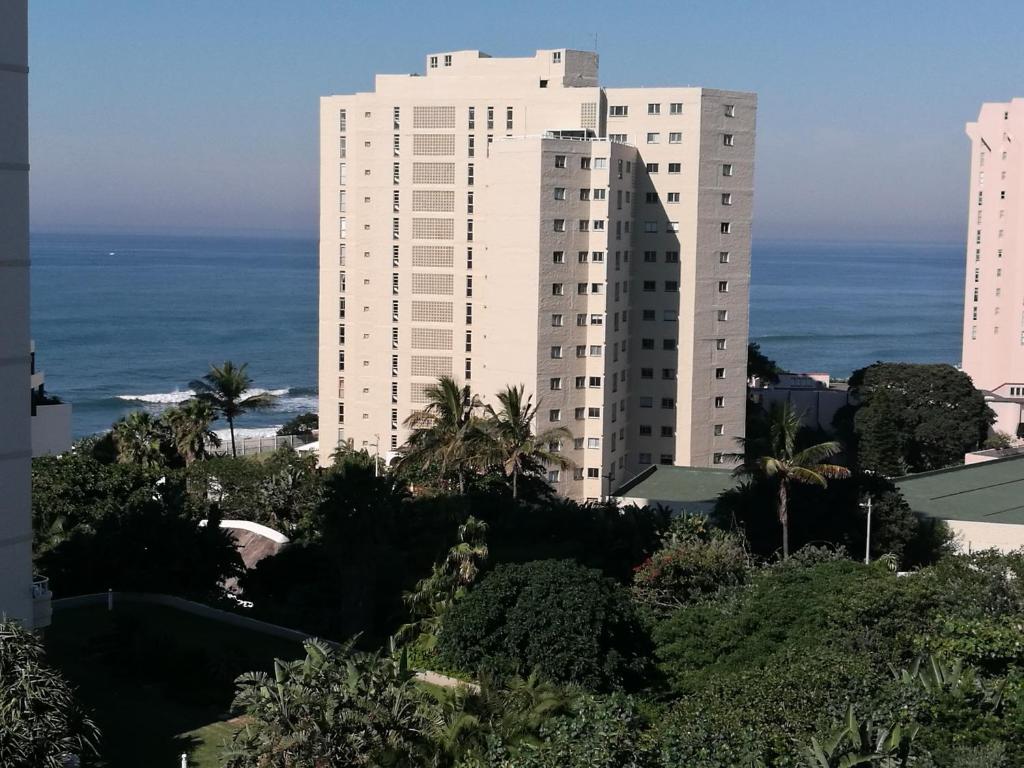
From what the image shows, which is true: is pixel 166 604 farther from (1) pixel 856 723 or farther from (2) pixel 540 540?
(1) pixel 856 723

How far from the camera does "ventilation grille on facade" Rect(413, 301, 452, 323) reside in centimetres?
7281

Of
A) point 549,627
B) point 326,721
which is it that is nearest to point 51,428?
point 326,721

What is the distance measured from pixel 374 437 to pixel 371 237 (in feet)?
34.6

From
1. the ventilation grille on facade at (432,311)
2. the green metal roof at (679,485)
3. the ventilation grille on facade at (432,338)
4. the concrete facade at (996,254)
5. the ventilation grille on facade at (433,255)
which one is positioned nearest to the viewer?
the green metal roof at (679,485)

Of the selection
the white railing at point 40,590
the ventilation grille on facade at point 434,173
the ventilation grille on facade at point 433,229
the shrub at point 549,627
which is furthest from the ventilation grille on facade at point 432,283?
the white railing at point 40,590

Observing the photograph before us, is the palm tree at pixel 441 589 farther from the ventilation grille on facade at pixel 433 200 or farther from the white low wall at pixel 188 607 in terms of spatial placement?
the ventilation grille on facade at pixel 433 200

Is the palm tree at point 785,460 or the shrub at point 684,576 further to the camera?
the palm tree at point 785,460

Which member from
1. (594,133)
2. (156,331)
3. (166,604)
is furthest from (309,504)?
(156,331)

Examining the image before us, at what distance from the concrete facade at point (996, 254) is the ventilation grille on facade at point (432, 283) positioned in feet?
136

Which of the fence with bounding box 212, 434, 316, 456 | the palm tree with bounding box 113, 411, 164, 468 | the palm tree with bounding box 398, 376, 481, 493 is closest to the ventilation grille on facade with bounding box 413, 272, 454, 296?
the fence with bounding box 212, 434, 316, 456

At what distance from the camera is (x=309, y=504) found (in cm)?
4762

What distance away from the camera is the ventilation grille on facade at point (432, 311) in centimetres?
7281

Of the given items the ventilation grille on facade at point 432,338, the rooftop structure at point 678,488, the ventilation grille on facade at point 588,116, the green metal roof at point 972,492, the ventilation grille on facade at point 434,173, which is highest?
the ventilation grille on facade at point 588,116

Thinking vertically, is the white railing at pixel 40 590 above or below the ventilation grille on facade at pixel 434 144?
below
